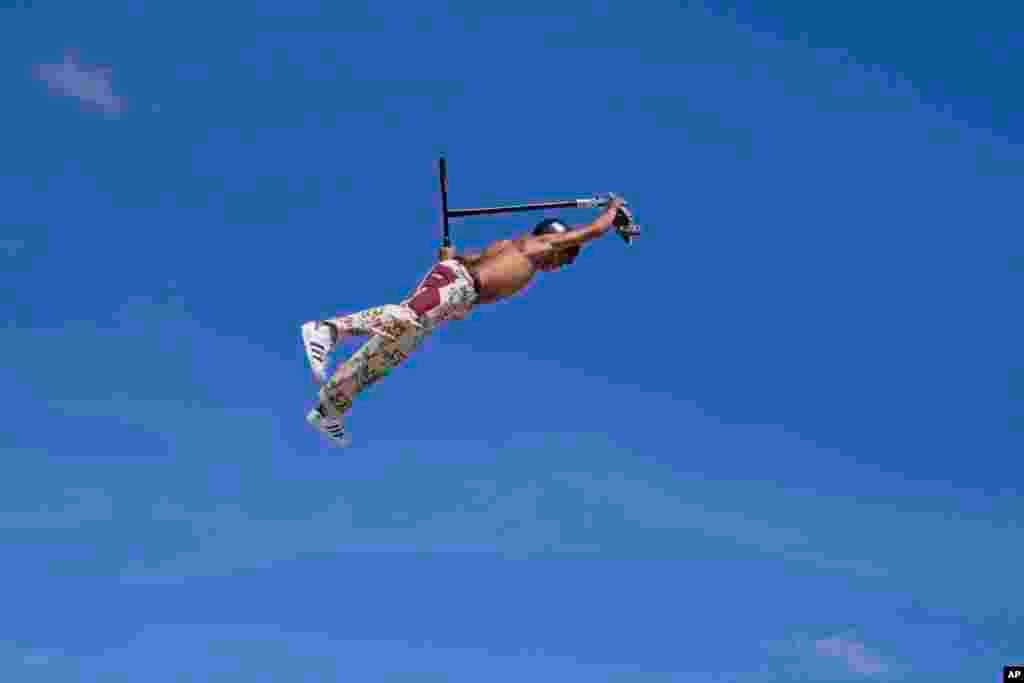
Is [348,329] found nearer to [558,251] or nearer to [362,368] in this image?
[362,368]

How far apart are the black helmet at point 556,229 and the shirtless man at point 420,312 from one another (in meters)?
0.02

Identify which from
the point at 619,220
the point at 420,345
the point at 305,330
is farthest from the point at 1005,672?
the point at 305,330

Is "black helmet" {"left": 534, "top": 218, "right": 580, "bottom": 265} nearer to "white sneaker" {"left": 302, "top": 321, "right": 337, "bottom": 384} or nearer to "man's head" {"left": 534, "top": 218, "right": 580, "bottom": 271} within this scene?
"man's head" {"left": 534, "top": 218, "right": 580, "bottom": 271}

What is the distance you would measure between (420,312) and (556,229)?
2.93m

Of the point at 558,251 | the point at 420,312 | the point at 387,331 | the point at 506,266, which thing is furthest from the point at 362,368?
the point at 558,251

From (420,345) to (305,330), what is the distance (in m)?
1.85

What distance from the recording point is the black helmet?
20875 mm

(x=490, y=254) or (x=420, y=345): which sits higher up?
(x=490, y=254)

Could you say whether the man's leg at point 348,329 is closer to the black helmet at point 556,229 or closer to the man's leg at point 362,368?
the man's leg at point 362,368

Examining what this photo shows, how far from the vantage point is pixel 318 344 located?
18.3 metres

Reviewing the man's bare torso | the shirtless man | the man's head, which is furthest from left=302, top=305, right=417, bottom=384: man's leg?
the man's head

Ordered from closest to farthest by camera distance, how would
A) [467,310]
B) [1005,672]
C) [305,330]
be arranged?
[305,330] < [467,310] < [1005,672]

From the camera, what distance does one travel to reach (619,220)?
21.6 m

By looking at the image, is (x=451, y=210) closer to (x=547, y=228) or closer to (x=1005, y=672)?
(x=547, y=228)
